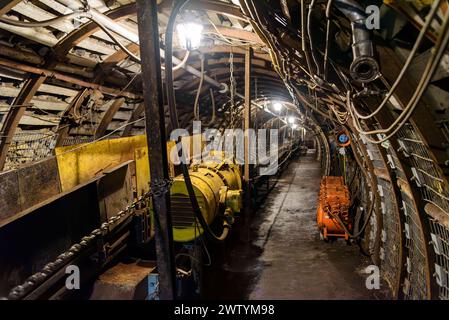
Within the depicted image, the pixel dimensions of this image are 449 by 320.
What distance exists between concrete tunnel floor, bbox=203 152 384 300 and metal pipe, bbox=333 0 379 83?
5.04 meters

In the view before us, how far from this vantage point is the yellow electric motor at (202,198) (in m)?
5.98

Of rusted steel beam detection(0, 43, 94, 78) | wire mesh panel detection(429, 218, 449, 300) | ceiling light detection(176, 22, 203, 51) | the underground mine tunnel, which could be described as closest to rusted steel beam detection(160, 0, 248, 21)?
the underground mine tunnel

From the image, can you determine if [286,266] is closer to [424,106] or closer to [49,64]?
[424,106]

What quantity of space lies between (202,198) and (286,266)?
3.02 m

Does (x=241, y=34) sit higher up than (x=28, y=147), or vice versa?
(x=241, y=34)

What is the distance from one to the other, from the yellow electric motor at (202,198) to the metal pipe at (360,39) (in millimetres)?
3431

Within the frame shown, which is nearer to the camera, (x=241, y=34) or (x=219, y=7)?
(x=219, y=7)

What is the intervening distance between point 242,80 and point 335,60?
10.7 meters

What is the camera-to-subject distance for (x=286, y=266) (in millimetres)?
7449

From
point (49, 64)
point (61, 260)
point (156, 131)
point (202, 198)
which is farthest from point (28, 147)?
point (61, 260)

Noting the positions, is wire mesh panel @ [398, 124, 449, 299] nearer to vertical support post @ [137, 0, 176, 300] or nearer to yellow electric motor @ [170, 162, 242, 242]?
vertical support post @ [137, 0, 176, 300]
